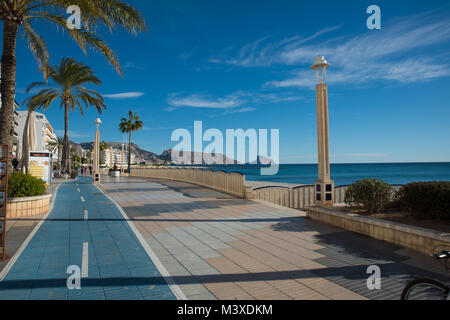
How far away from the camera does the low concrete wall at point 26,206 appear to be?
336 inches

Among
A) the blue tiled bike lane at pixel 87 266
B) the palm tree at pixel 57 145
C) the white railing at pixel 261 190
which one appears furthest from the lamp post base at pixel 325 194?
the palm tree at pixel 57 145

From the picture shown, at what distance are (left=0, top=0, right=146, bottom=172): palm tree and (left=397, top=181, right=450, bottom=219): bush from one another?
407 inches

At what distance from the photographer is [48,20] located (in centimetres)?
1074

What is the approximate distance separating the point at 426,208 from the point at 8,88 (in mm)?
11882

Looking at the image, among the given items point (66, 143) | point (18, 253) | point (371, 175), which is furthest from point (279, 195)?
point (371, 175)

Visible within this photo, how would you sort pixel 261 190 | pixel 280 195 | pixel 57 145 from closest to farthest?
pixel 280 195
pixel 261 190
pixel 57 145

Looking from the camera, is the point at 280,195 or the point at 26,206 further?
the point at 280,195

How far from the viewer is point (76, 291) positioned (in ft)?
12.1

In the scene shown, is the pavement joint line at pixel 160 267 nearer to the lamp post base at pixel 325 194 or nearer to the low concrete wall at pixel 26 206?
the low concrete wall at pixel 26 206

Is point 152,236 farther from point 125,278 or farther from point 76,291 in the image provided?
point 76,291

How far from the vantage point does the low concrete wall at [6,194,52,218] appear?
Answer: 852 cm

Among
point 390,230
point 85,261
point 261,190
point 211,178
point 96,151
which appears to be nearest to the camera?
point 85,261

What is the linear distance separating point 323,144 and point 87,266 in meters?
7.06

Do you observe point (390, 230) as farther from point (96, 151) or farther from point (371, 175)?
point (371, 175)
